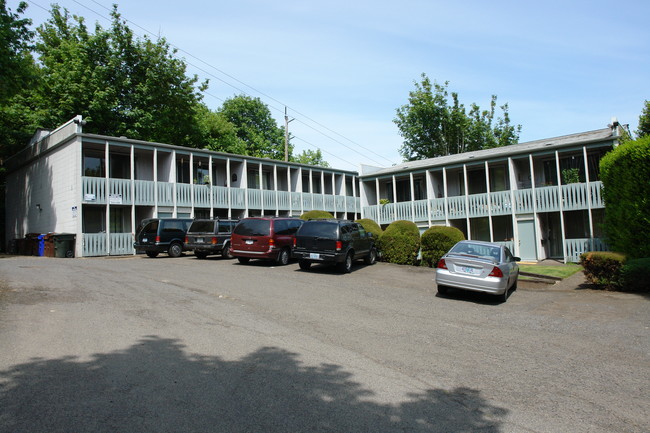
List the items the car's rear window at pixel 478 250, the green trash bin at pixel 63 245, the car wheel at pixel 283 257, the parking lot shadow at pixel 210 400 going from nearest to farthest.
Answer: the parking lot shadow at pixel 210 400 < the car's rear window at pixel 478 250 < the car wheel at pixel 283 257 < the green trash bin at pixel 63 245

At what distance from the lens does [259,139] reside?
164ft

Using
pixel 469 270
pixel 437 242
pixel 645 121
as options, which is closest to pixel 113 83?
pixel 437 242

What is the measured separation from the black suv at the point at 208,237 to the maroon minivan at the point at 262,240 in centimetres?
241

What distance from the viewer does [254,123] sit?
55.5 m

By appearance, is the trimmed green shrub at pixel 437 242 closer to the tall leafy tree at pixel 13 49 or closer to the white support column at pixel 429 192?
the white support column at pixel 429 192

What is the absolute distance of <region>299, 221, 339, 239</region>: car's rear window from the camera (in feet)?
50.0

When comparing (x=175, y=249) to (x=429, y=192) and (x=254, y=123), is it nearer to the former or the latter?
(x=429, y=192)

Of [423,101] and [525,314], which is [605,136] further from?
[423,101]

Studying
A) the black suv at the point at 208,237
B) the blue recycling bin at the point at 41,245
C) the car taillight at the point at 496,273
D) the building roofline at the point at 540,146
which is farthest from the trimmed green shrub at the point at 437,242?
the blue recycling bin at the point at 41,245

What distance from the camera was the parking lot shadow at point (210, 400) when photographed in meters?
3.67

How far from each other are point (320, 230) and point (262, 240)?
2.41 meters

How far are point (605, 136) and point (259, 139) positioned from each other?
1422 inches

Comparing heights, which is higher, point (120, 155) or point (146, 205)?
point (120, 155)

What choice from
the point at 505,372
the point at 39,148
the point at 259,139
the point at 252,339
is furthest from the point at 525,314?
the point at 259,139
